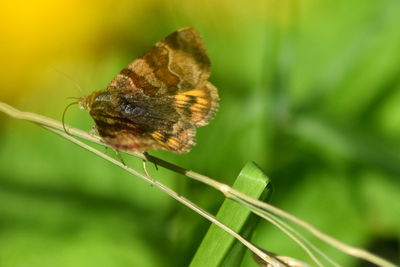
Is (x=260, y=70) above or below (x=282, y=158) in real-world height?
above

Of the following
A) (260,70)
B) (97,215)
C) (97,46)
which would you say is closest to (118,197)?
(97,215)

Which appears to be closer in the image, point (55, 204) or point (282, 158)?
point (55, 204)

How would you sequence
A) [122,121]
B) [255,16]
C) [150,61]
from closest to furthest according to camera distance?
[122,121] → [150,61] → [255,16]

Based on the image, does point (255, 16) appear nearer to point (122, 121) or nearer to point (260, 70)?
point (260, 70)

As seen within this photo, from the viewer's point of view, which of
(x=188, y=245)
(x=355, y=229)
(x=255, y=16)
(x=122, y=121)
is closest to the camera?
(x=122, y=121)

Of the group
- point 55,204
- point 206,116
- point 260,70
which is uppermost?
point 260,70

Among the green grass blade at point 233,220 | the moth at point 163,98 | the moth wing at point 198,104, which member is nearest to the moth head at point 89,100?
the moth at point 163,98

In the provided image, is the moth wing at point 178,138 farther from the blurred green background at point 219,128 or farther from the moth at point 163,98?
the blurred green background at point 219,128
